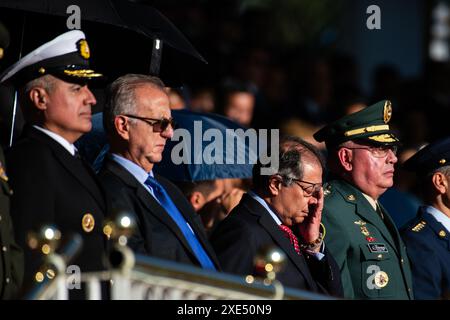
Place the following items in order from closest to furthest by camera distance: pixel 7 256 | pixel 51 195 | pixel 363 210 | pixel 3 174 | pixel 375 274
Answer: pixel 7 256 < pixel 3 174 < pixel 51 195 < pixel 375 274 < pixel 363 210

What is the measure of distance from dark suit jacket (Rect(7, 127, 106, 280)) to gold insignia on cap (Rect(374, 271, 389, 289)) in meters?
1.85

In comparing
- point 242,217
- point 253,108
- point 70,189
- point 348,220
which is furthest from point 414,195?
point 70,189

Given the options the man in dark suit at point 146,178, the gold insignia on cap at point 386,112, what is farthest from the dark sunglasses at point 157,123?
the gold insignia on cap at point 386,112

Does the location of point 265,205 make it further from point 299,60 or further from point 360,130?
point 299,60

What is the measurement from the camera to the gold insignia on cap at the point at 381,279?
6.89m

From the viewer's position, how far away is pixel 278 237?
6.38m

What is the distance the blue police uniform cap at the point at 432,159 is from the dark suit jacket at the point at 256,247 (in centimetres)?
122

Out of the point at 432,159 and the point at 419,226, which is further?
the point at 432,159

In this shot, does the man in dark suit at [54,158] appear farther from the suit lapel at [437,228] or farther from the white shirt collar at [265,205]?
the suit lapel at [437,228]

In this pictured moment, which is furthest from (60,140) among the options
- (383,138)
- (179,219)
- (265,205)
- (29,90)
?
(383,138)

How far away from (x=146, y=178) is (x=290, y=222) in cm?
86

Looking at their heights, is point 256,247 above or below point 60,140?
below

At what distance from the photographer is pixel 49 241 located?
4871 millimetres

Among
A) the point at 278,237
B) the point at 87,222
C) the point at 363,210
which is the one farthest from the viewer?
the point at 363,210
